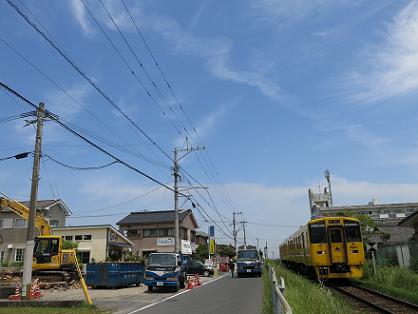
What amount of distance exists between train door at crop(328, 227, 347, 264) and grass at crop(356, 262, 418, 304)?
1874 mm

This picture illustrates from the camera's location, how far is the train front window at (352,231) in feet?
74.2

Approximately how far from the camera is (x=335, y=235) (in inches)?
898

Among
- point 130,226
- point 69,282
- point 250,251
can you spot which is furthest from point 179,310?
point 130,226

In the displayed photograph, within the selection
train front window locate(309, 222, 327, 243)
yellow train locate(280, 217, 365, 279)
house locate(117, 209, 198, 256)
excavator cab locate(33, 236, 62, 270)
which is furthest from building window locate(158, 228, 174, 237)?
train front window locate(309, 222, 327, 243)

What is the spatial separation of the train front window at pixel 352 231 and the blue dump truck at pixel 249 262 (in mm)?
13359

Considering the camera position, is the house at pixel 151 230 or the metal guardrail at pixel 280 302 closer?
the metal guardrail at pixel 280 302

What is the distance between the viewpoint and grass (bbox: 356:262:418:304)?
17.4 m

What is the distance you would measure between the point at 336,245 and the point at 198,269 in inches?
757

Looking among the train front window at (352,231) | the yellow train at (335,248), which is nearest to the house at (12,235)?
the yellow train at (335,248)

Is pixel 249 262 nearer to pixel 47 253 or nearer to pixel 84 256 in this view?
Result: pixel 47 253

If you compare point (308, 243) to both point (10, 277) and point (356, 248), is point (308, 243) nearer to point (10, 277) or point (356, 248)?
point (356, 248)

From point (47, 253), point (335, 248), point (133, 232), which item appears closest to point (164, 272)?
point (47, 253)

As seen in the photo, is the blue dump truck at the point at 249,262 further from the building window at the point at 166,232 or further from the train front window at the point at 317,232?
the building window at the point at 166,232

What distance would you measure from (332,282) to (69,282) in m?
15.0
